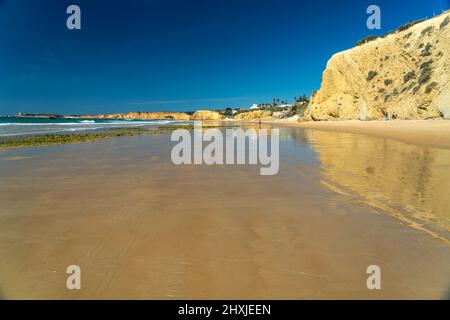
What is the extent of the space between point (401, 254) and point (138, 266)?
2882 mm

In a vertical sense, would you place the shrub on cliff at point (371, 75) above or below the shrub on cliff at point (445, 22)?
below

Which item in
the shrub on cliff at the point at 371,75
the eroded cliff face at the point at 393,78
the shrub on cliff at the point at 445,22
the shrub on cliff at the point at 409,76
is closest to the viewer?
the eroded cliff face at the point at 393,78

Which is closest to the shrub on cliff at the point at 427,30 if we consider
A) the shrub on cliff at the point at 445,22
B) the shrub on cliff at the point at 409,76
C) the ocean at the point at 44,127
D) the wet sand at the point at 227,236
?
the shrub on cliff at the point at 445,22

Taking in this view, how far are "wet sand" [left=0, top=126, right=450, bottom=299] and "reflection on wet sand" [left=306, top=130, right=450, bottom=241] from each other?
4 cm

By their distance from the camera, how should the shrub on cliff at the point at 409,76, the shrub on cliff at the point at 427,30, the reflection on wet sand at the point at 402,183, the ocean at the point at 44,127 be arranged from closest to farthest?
the reflection on wet sand at the point at 402,183
the ocean at the point at 44,127
the shrub on cliff at the point at 409,76
the shrub on cliff at the point at 427,30

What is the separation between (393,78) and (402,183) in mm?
39738

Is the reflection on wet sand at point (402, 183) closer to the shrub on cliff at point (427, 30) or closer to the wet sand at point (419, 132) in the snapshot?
the wet sand at point (419, 132)

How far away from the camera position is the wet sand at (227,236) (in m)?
2.68

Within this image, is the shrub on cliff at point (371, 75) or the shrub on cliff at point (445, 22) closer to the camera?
the shrub on cliff at point (445, 22)

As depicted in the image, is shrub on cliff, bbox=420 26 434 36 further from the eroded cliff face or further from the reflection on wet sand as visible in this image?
the reflection on wet sand

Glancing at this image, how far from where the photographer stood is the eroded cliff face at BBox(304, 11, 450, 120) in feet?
101

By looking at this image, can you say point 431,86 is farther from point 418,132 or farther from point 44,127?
point 44,127

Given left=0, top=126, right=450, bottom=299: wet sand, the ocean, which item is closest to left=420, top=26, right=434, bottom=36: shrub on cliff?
left=0, top=126, right=450, bottom=299: wet sand

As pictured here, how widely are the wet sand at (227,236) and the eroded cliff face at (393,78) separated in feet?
96.2
